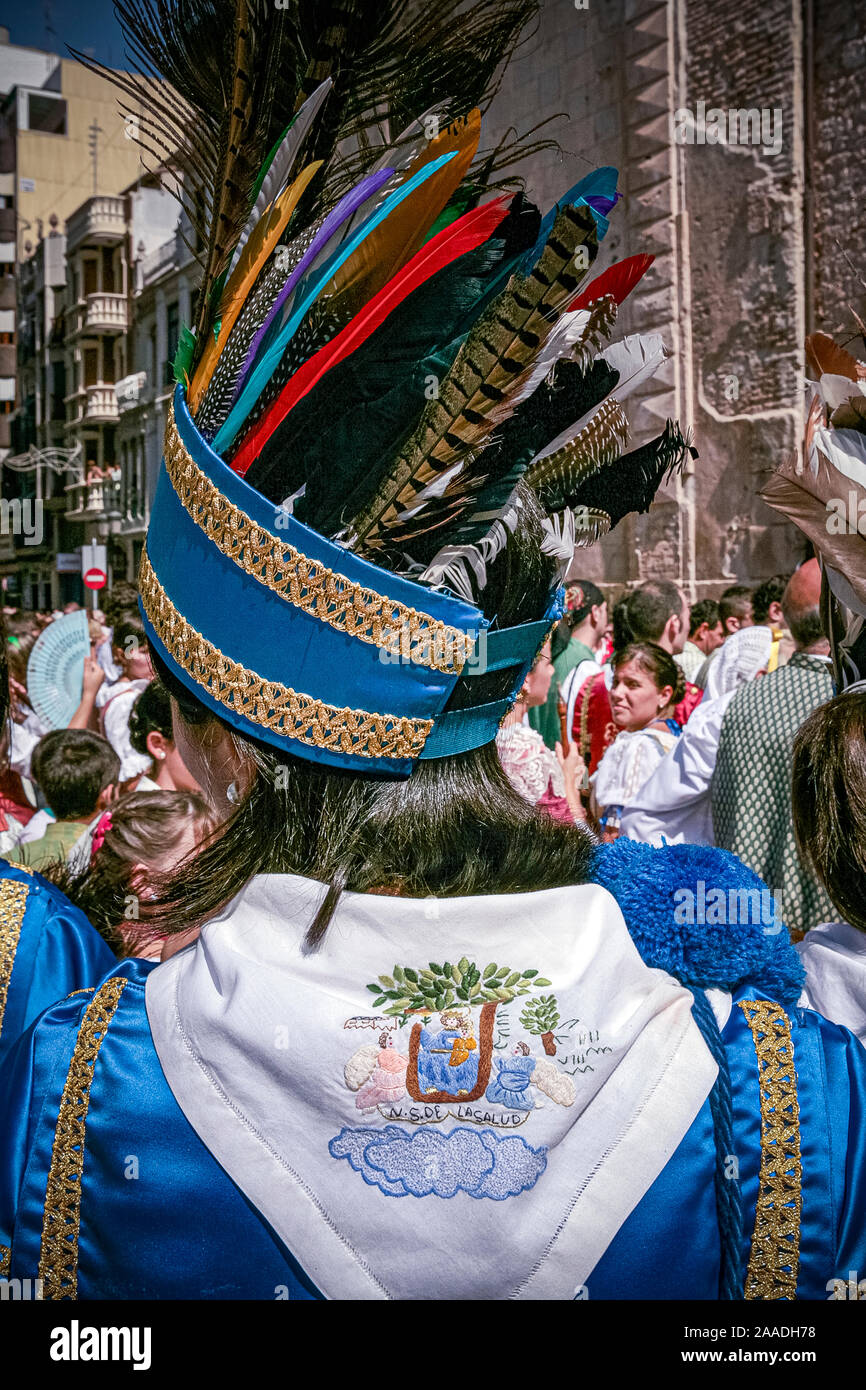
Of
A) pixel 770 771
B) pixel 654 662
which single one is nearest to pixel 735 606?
pixel 654 662

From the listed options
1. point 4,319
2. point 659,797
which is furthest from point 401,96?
point 4,319

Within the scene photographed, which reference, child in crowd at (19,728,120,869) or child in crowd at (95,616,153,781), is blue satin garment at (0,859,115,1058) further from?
child in crowd at (95,616,153,781)

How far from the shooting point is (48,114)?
58.0 ft

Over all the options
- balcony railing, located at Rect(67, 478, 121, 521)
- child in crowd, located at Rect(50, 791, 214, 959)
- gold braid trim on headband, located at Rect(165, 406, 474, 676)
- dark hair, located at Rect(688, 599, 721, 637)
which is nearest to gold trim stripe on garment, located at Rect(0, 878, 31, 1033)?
child in crowd, located at Rect(50, 791, 214, 959)

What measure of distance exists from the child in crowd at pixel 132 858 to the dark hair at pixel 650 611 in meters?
3.32

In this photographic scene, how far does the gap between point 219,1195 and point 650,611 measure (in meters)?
4.76

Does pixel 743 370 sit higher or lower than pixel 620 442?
higher

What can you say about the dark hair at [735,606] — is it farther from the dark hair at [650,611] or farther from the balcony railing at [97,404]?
the balcony railing at [97,404]

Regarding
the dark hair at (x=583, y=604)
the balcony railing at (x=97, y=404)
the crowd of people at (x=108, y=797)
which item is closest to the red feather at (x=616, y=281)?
the crowd of people at (x=108, y=797)

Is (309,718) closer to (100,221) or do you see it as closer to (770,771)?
(770,771)

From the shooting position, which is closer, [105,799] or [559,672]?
[105,799]

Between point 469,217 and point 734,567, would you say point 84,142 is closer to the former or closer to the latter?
point 734,567

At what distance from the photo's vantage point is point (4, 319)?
24.2 meters

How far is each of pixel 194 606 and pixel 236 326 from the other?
34 centimetres
